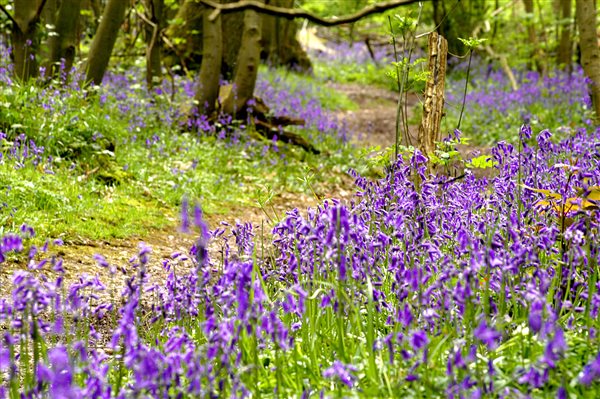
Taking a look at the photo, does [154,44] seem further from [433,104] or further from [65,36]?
[433,104]

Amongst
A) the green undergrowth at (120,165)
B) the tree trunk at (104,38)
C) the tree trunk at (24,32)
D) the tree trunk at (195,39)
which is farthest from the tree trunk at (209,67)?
the tree trunk at (195,39)

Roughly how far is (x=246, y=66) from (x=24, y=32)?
11.1ft

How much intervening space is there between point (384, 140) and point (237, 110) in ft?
11.0

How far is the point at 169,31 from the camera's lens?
14.6 m

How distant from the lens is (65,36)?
9164mm

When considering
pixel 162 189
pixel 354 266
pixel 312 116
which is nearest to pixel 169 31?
pixel 312 116

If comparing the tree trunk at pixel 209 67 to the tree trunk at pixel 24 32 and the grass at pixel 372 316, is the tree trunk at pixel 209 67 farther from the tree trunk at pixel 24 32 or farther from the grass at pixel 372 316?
the grass at pixel 372 316

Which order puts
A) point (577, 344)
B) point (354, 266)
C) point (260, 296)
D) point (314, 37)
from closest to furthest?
1. point (260, 296)
2. point (577, 344)
3. point (354, 266)
4. point (314, 37)

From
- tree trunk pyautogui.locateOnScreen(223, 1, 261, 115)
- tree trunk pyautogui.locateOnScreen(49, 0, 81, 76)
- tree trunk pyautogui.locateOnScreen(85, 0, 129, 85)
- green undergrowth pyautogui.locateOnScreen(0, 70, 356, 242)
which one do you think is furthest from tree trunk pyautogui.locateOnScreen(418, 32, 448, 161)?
tree trunk pyautogui.locateOnScreen(49, 0, 81, 76)

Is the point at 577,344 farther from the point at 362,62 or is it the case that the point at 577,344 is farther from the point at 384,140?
the point at 362,62

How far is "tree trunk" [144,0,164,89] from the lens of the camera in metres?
10.8

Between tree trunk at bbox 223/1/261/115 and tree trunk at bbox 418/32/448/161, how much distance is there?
5.00 m

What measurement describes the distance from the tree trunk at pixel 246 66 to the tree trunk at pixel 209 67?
303 mm

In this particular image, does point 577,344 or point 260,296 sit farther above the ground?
point 260,296
